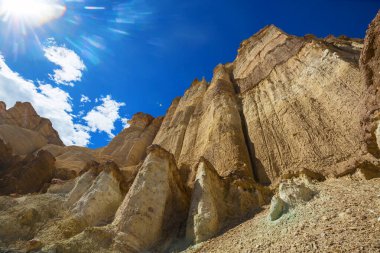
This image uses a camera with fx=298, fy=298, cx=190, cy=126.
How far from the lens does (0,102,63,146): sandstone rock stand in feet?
154

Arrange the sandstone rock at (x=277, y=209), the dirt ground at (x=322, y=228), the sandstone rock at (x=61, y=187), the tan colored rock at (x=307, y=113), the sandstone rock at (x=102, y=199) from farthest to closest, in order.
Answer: the sandstone rock at (x=61, y=187) → the tan colored rock at (x=307, y=113) → the sandstone rock at (x=102, y=199) → the sandstone rock at (x=277, y=209) → the dirt ground at (x=322, y=228)

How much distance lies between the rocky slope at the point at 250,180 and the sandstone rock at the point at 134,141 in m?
7.69

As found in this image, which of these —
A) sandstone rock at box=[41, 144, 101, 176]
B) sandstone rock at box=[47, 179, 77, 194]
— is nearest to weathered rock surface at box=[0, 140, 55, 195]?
sandstone rock at box=[41, 144, 101, 176]

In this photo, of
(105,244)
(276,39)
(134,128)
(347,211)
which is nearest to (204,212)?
(105,244)

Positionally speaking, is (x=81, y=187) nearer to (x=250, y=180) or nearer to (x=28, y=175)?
(x=28, y=175)

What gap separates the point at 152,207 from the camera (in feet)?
40.4

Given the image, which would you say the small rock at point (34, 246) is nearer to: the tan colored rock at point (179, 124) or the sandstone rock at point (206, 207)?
the sandstone rock at point (206, 207)

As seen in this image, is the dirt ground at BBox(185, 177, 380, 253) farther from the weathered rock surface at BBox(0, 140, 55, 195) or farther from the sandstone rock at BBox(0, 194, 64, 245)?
the weathered rock surface at BBox(0, 140, 55, 195)

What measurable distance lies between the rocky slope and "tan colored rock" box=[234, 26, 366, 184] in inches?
2.6

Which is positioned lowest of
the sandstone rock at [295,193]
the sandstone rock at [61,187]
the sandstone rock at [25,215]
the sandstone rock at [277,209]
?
the sandstone rock at [277,209]

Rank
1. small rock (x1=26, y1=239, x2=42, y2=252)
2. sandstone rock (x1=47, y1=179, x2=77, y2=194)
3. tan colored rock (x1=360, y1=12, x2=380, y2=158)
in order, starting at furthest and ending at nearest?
sandstone rock (x1=47, y1=179, x2=77, y2=194) → small rock (x1=26, y1=239, x2=42, y2=252) → tan colored rock (x1=360, y1=12, x2=380, y2=158)

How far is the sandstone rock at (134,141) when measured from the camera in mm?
32562

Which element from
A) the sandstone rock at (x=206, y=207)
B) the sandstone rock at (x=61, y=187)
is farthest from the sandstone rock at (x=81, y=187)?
the sandstone rock at (x=206, y=207)

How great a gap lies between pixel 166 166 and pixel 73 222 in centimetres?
468
